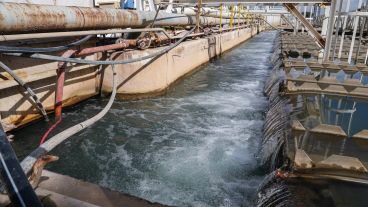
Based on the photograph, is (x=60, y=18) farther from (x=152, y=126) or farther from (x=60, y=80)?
(x=152, y=126)

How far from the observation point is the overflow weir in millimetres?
2717

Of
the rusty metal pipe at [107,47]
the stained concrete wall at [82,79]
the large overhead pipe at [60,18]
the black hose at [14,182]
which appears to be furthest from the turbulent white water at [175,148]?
the black hose at [14,182]

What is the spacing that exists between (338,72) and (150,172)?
566 centimetres

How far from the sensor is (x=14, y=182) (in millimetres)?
1581

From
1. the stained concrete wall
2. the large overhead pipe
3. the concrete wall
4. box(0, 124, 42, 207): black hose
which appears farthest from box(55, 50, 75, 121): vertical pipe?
box(0, 124, 42, 207): black hose

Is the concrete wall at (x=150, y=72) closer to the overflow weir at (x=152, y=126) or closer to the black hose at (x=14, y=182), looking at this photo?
the overflow weir at (x=152, y=126)

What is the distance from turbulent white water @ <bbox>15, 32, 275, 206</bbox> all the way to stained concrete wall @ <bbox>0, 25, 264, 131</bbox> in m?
0.35

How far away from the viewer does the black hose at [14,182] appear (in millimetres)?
1562

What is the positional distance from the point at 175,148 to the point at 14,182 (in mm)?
4367

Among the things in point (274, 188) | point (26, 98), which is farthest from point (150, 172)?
point (26, 98)

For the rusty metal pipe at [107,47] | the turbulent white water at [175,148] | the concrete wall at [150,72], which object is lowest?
the turbulent white water at [175,148]

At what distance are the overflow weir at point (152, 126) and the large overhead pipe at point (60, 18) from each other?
0.02 metres

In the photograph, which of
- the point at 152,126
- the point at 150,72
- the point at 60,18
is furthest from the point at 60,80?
the point at 150,72

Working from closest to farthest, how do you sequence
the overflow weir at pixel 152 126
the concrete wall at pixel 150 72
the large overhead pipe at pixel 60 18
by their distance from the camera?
the overflow weir at pixel 152 126 < the large overhead pipe at pixel 60 18 < the concrete wall at pixel 150 72
